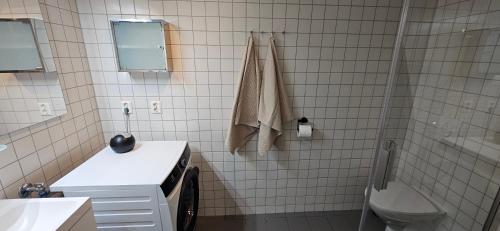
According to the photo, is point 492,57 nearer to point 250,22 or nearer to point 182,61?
point 250,22

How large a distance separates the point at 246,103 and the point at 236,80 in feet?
0.65

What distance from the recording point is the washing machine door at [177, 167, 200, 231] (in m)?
1.38

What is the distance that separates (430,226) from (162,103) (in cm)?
218

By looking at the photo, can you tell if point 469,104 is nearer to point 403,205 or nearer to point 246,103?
point 403,205

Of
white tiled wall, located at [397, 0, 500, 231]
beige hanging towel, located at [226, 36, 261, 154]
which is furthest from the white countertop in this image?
white tiled wall, located at [397, 0, 500, 231]

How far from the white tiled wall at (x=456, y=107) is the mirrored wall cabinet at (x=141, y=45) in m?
1.73

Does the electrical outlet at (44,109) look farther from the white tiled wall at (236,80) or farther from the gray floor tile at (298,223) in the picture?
the gray floor tile at (298,223)

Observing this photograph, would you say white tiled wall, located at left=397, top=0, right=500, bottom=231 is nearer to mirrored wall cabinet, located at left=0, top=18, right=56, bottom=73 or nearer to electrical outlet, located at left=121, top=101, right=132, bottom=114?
electrical outlet, located at left=121, top=101, right=132, bottom=114

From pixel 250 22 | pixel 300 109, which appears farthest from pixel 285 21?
pixel 300 109

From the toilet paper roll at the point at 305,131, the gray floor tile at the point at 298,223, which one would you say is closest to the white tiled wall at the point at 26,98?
the toilet paper roll at the point at 305,131

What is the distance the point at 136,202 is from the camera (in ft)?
3.76

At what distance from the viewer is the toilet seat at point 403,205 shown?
1481 mm

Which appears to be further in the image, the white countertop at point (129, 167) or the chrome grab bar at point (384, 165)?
the chrome grab bar at point (384, 165)

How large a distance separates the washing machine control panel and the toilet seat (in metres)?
1.40
